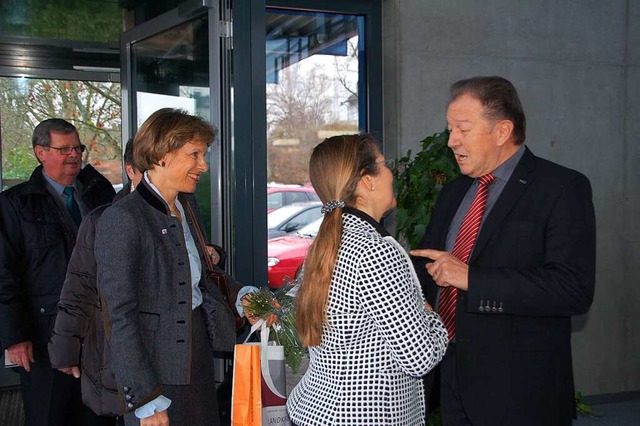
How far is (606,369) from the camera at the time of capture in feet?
18.8

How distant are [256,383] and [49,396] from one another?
5.45ft

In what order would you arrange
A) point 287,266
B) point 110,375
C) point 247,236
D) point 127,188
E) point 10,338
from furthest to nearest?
1. point 287,266
2. point 247,236
3. point 10,338
4. point 127,188
5. point 110,375

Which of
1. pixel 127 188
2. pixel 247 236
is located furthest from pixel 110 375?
pixel 247 236

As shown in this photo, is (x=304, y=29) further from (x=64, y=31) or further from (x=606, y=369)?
(x=606, y=369)

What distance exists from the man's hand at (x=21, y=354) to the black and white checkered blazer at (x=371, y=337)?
7.26 feet

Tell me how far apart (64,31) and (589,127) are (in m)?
4.37

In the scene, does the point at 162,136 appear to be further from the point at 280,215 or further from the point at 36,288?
the point at 280,215

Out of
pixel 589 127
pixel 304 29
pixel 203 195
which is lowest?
pixel 203 195

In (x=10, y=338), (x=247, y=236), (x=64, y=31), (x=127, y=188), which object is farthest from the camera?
(x=64, y=31)

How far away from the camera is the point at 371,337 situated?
223cm

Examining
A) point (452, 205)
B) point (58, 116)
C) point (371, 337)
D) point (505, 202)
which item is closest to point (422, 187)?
point (452, 205)

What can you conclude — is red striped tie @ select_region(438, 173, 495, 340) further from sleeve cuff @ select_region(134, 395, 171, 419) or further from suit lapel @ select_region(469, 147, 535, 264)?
sleeve cuff @ select_region(134, 395, 171, 419)

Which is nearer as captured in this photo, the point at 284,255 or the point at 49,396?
the point at 49,396

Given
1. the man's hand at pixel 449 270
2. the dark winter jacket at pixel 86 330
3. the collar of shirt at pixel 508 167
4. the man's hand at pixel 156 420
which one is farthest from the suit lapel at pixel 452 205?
the dark winter jacket at pixel 86 330
